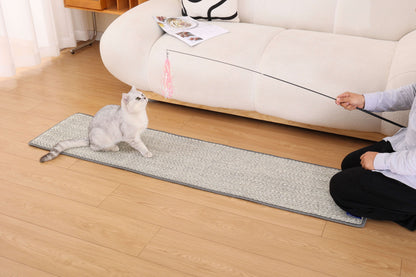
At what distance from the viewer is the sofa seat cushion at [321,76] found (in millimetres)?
2168

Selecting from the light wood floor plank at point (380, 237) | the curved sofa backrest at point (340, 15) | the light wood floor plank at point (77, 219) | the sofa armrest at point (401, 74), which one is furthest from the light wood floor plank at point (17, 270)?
the curved sofa backrest at point (340, 15)

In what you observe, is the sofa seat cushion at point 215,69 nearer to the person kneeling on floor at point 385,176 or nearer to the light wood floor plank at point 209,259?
the person kneeling on floor at point 385,176

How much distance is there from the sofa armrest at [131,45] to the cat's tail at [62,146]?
1.75 ft

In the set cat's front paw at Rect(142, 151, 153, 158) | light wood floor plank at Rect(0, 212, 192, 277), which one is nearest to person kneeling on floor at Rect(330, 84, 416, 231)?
light wood floor plank at Rect(0, 212, 192, 277)

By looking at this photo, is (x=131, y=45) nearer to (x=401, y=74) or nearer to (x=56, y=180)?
(x=56, y=180)

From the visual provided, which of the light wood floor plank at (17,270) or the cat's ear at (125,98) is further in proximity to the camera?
the cat's ear at (125,98)

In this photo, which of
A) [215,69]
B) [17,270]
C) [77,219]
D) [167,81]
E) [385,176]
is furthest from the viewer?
[167,81]

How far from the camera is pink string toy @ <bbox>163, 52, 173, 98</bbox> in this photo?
2.43 m

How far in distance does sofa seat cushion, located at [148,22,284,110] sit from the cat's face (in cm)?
45

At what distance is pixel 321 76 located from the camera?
7.20 feet

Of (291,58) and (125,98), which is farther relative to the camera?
(291,58)

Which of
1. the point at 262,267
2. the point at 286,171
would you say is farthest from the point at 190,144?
→ the point at 262,267

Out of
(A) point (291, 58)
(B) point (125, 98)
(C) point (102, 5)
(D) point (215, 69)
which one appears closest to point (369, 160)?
(A) point (291, 58)

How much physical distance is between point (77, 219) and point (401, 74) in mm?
1617
